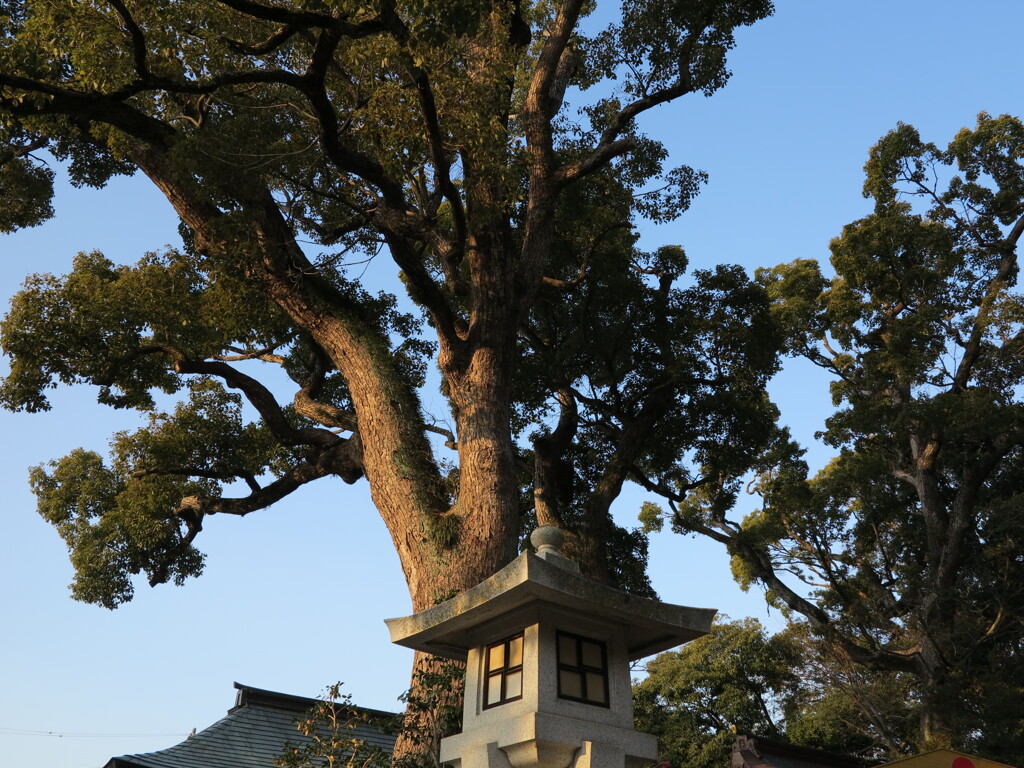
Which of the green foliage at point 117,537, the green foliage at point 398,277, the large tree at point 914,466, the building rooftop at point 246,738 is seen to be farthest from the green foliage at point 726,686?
the green foliage at point 117,537

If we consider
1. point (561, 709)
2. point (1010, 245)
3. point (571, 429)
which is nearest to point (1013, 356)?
point (1010, 245)

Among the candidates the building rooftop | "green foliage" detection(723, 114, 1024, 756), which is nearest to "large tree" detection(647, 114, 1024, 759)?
"green foliage" detection(723, 114, 1024, 756)

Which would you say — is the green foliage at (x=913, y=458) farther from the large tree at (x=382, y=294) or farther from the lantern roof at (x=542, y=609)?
the lantern roof at (x=542, y=609)

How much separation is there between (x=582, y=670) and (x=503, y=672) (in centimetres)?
47

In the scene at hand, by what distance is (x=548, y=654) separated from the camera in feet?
17.7

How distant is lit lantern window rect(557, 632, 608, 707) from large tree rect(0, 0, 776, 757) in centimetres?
230

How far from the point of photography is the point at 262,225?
9328 millimetres

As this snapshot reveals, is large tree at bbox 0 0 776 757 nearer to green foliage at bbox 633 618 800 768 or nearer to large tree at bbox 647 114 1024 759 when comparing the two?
large tree at bbox 647 114 1024 759

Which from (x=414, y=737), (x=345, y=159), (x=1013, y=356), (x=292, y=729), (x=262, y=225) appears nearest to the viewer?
(x=414, y=737)

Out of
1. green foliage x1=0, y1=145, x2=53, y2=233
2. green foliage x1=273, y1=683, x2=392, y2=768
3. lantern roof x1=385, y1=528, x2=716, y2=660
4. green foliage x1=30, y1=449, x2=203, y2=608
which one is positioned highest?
green foliage x1=0, y1=145, x2=53, y2=233

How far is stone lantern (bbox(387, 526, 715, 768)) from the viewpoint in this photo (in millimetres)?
5199

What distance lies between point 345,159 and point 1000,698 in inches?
453

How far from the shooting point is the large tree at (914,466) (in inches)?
585

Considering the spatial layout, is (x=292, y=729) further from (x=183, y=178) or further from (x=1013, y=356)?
(x=1013, y=356)
